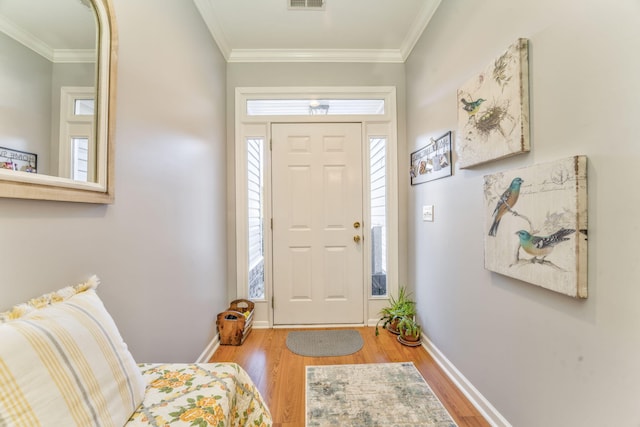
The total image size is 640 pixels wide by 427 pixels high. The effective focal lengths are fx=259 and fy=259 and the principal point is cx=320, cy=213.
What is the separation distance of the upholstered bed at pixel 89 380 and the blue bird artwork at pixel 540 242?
4.23ft

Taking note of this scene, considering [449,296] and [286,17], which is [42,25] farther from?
[449,296]

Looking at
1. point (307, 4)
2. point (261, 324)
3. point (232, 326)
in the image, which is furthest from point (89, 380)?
point (307, 4)

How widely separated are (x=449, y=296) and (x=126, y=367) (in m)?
1.80

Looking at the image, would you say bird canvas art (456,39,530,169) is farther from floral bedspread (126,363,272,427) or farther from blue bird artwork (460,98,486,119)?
floral bedspread (126,363,272,427)

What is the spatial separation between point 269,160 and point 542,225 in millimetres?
2121

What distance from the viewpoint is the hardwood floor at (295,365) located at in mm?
1471

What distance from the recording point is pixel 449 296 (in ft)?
5.90

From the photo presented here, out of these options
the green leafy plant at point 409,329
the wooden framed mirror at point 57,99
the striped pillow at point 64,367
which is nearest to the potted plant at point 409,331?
the green leafy plant at point 409,329

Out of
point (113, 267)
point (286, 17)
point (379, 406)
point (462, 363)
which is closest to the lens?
point (113, 267)

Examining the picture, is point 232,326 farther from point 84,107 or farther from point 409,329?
point 84,107

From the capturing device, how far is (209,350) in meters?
2.02

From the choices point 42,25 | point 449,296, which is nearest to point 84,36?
point 42,25

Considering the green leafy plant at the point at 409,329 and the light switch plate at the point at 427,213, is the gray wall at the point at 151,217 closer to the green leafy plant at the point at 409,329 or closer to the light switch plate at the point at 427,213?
the green leafy plant at the point at 409,329

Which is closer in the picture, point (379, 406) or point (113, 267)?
point (113, 267)
